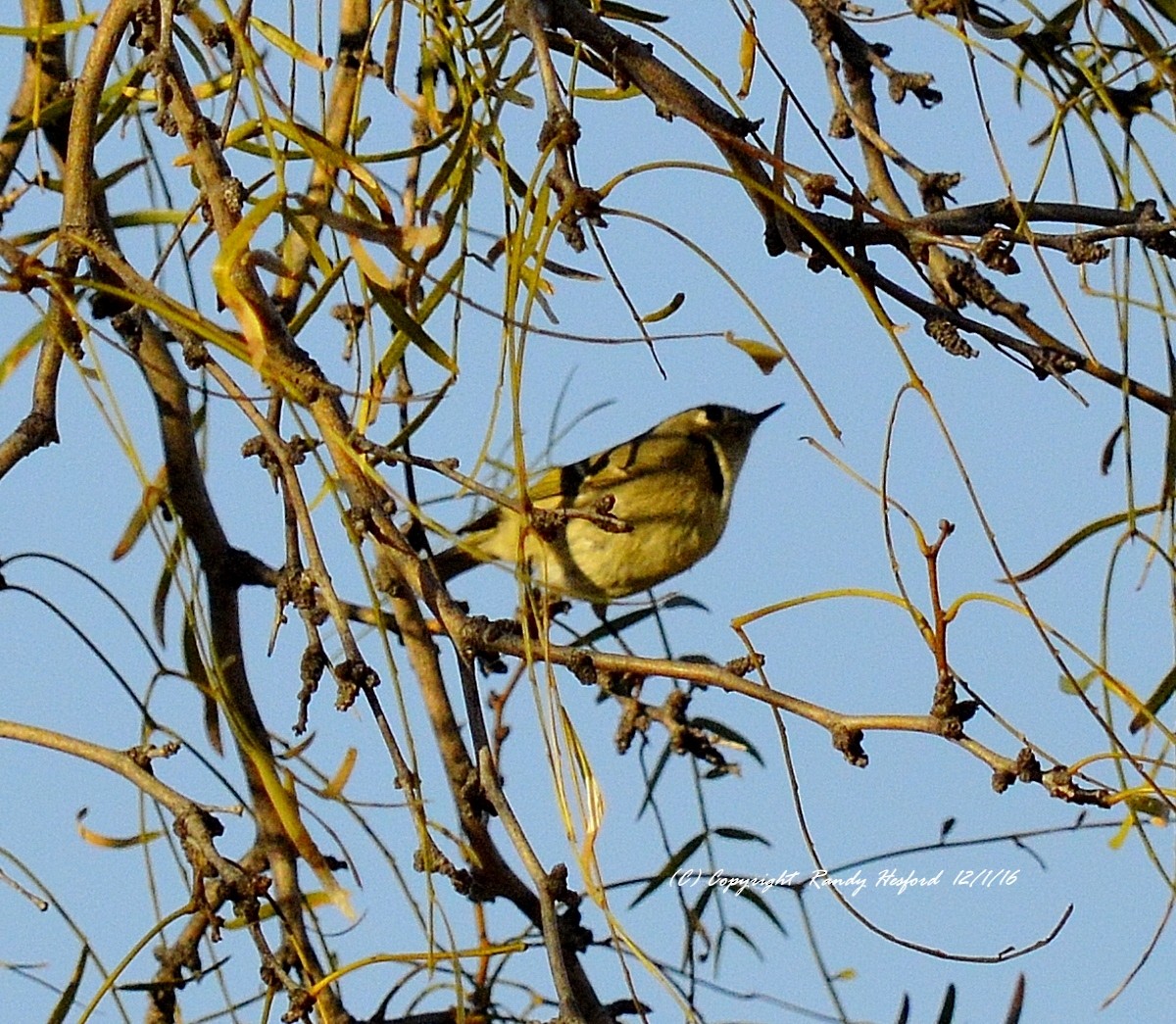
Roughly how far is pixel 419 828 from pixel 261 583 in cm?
74

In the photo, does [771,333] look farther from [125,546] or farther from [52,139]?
[52,139]

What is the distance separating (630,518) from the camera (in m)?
3.58

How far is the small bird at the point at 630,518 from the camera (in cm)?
346

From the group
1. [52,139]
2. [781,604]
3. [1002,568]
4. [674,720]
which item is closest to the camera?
[1002,568]

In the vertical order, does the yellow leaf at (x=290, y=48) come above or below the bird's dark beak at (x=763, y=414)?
below

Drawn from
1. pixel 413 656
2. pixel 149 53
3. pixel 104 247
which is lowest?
pixel 413 656

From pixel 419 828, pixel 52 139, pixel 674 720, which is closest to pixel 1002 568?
pixel 419 828

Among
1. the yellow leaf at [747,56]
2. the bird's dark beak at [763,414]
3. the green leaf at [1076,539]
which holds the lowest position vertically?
the green leaf at [1076,539]

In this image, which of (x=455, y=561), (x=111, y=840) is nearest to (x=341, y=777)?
(x=111, y=840)

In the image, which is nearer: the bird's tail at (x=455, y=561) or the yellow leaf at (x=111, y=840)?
the yellow leaf at (x=111, y=840)

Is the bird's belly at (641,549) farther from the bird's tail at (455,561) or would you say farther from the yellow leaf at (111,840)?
the yellow leaf at (111,840)

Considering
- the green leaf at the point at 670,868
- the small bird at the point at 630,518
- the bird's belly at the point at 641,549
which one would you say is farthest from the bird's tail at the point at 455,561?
the green leaf at the point at 670,868

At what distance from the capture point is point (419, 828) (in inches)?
56.8

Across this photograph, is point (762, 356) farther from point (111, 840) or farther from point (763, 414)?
point (763, 414)
